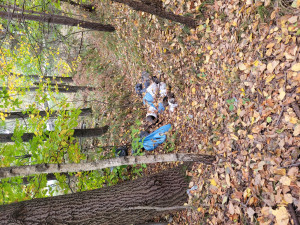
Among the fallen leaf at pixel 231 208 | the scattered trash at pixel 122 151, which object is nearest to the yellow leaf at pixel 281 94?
the fallen leaf at pixel 231 208

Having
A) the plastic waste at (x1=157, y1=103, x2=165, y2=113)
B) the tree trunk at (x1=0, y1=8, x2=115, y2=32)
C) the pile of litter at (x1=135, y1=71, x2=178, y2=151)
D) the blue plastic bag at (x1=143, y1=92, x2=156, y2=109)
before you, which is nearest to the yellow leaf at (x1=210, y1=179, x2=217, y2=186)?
the pile of litter at (x1=135, y1=71, x2=178, y2=151)

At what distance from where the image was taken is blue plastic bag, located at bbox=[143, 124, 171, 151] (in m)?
5.52

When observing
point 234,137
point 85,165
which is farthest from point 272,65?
point 85,165

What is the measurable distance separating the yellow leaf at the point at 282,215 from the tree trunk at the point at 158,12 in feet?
11.2

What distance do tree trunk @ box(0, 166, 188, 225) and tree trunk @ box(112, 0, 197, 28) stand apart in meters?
2.88

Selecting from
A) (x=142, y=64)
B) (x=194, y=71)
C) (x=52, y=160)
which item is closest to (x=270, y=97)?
(x=194, y=71)

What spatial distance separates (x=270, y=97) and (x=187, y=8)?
2.82m

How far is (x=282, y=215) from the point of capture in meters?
2.33

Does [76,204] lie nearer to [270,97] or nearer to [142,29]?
[270,97]

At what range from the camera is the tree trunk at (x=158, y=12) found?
3824 mm

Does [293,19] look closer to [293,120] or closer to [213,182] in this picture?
[293,120]

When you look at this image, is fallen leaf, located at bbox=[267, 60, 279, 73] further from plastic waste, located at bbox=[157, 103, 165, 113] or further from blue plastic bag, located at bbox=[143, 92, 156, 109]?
blue plastic bag, located at bbox=[143, 92, 156, 109]

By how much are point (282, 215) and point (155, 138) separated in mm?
3624

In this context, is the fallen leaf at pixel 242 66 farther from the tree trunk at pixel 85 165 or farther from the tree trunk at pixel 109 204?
the tree trunk at pixel 109 204
